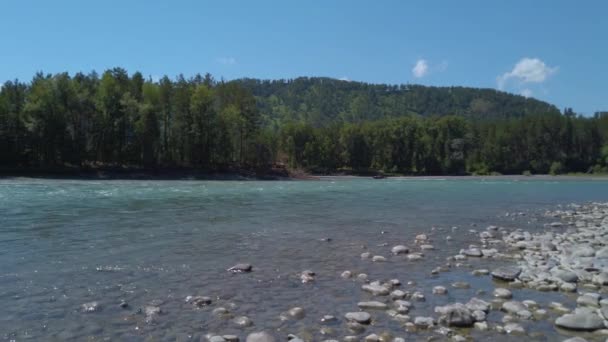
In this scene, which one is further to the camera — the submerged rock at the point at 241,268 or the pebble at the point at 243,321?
the submerged rock at the point at 241,268

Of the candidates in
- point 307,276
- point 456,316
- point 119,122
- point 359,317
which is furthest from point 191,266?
point 119,122

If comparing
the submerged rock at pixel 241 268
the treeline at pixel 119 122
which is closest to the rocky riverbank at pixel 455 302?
the submerged rock at pixel 241 268

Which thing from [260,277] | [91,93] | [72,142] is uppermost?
[91,93]

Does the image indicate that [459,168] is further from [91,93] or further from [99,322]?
[99,322]

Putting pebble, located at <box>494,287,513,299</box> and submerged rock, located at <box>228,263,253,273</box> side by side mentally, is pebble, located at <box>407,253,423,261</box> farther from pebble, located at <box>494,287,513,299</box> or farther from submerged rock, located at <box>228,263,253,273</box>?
submerged rock, located at <box>228,263,253,273</box>

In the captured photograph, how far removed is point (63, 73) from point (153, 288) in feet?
260

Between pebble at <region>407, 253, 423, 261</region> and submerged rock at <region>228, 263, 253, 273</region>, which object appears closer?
submerged rock at <region>228, 263, 253, 273</region>

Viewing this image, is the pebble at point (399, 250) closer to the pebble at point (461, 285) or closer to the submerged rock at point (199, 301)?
the pebble at point (461, 285)

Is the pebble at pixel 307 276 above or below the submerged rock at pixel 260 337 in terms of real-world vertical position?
above

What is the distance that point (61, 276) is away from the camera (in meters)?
12.6

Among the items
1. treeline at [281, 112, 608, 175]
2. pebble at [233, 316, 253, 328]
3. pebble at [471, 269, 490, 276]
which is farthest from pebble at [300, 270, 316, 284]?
treeline at [281, 112, 608, 175]

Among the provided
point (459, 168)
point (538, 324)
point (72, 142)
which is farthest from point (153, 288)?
point (459, 168)

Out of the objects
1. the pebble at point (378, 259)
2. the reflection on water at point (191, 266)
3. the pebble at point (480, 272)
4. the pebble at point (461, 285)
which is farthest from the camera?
the pebble at point (378, 259)

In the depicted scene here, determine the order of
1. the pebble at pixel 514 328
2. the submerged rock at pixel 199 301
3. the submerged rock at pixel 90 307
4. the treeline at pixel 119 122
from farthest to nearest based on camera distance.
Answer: the treeline at pixel 119 122 < the submerged rock at pixel 199 301 < the submerged rock at pixel 90 307 < the pebble at pixel 514 328
